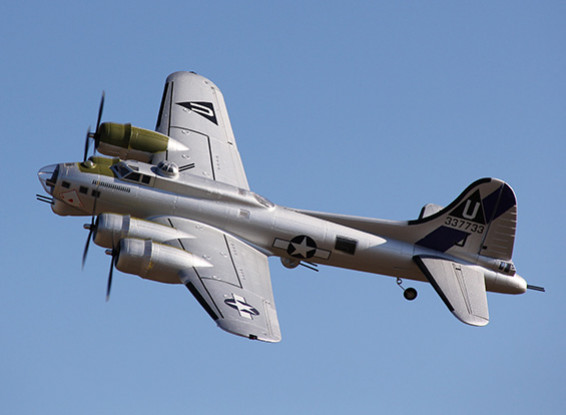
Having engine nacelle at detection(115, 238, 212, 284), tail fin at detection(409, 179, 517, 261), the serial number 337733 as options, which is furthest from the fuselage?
engine nacelle at detection(115, 238, 212, 284)

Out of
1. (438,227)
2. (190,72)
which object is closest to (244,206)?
(438,227)

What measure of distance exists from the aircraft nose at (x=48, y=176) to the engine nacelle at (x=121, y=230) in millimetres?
2886

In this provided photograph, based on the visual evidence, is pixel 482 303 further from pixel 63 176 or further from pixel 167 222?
pixel 63 176

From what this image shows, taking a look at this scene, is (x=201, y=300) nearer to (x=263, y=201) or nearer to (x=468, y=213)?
(x=263, y=201)

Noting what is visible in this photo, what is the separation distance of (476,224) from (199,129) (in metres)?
11.5

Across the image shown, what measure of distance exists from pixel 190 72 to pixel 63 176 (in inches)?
421

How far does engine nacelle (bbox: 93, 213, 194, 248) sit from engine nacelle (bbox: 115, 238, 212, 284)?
39 centimetres

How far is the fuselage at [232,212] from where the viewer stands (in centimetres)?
3491

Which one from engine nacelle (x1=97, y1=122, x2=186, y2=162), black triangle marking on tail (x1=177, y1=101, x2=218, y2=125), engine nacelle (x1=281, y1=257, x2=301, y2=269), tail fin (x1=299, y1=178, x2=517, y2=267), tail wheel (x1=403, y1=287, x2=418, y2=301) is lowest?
tail wheel (x1=403, y1=287, x2=418, y2=301)

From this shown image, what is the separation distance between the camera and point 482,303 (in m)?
34.6

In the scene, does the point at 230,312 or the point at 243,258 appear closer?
the point at 230,312

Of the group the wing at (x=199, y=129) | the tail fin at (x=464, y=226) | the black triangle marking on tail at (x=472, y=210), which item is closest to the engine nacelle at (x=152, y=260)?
the wing at (x=199, y=129)

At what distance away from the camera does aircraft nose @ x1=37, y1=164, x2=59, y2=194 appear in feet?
115

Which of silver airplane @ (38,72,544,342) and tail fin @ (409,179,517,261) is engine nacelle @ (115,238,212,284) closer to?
silver airplane @ (38,72,544,342)
